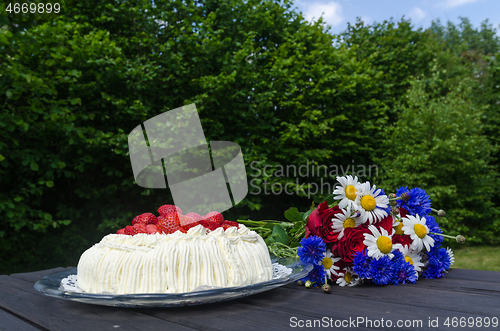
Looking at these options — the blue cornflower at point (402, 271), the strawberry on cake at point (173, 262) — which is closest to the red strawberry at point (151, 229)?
the strawberry on cake at point (173, 262)

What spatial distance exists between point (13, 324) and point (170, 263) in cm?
41

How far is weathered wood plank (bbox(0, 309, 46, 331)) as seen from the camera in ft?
2.75

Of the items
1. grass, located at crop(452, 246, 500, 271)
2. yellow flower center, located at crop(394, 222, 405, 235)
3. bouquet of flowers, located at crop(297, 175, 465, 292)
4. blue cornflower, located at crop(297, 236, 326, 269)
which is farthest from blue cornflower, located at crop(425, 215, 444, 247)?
grass, located at crop(452, 246, 500, 271)

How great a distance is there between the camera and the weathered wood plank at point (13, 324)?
839 mm

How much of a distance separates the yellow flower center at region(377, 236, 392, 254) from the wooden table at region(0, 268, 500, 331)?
125mm

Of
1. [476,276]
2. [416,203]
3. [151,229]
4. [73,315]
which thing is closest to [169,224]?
[151,229]

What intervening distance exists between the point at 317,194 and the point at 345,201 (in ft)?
15.7

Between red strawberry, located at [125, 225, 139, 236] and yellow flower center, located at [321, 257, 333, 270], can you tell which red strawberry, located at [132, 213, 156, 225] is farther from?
yellow flower center, located at [321, 257, 333, 270]

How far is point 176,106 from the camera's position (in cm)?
501

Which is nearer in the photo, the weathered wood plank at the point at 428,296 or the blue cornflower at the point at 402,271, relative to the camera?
the weathered wood plank at the point at 428,296

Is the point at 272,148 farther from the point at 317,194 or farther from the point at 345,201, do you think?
the point at 345,201

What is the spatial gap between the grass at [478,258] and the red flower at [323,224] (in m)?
4.97

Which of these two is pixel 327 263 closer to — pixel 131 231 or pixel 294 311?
pixel 294 311

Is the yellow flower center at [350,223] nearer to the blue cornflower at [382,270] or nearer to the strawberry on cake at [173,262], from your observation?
the blue cornflower at [382,270]
